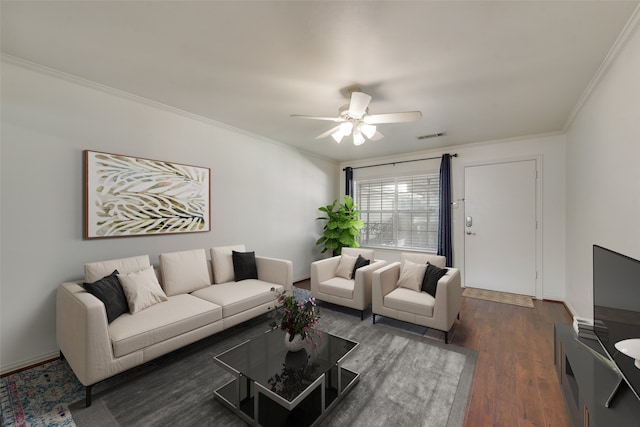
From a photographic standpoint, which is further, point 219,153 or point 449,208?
point 449,208

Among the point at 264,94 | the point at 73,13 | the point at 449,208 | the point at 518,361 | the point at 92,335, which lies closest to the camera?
the point at 73,13

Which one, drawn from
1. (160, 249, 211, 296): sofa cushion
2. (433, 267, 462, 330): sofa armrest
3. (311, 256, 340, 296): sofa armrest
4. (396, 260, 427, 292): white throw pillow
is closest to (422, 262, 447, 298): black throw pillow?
(396, 260, 427, 292): white throw pillow

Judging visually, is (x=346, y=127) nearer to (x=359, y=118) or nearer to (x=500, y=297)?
(x=359, y=118)

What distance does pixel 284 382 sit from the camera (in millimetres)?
1621

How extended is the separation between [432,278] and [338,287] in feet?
3.79

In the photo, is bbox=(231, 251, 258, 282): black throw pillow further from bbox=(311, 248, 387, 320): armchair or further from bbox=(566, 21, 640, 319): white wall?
bbox=(566, 21, 640, 319): white wall

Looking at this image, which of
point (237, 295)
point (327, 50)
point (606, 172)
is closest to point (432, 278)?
point (606, 172)

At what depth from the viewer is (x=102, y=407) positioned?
5.82 feet

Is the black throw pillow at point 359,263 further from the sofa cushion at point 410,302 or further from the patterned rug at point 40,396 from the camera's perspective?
the patterned rug at point 40,396

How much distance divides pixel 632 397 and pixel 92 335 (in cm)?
317

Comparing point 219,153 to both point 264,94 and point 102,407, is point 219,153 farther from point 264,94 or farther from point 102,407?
point 102,407

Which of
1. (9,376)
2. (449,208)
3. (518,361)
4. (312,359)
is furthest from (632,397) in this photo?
(9,376)

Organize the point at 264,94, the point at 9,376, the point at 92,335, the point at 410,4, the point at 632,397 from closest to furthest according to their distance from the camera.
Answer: the point at 632,397, the point at 410,4, the point at 92,335, the point at 9,376, the point at 264,94

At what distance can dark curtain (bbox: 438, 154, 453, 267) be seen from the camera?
15.2 ft
